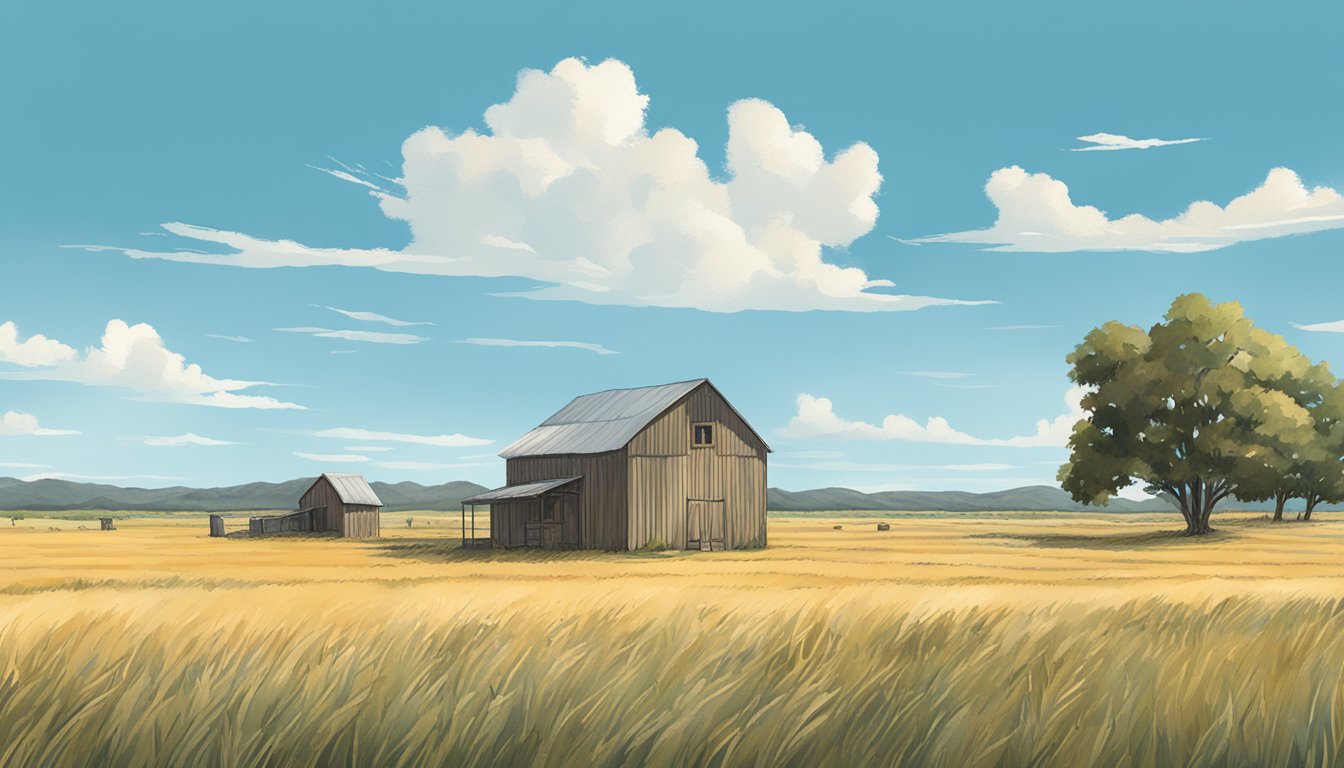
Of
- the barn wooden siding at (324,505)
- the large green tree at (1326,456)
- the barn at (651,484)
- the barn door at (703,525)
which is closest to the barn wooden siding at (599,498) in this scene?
the barn at (651,484)

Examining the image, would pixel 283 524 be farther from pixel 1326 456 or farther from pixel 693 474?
pixel 1326 456

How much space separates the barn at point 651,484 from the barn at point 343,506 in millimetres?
28535

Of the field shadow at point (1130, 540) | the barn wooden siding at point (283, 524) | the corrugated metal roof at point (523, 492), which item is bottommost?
the field shadow at point (1130, 540)

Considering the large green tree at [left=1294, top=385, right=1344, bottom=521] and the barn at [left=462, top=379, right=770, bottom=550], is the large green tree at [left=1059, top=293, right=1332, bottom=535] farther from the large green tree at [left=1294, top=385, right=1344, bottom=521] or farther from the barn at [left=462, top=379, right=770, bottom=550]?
the barn at [left=462, top=379, right=770, bottom=550]

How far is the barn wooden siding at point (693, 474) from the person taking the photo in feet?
210

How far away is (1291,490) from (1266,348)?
39804mm

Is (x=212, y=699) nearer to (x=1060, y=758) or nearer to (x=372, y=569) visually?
(x=1060, y=758)

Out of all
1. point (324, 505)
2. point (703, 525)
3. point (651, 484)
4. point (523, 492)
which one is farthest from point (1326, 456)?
point (324, 505)

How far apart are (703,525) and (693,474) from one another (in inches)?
102

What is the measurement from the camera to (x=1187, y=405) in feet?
246

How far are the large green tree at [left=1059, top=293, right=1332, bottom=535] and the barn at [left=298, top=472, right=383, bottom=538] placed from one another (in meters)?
Result: 49.6

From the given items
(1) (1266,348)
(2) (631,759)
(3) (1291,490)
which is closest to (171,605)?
(2) (631,759)

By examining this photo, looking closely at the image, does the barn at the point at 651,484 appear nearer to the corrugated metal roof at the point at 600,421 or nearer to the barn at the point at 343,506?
the corrugated metal roof at the point at 600,421

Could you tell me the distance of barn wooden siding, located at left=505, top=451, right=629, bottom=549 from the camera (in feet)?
209
